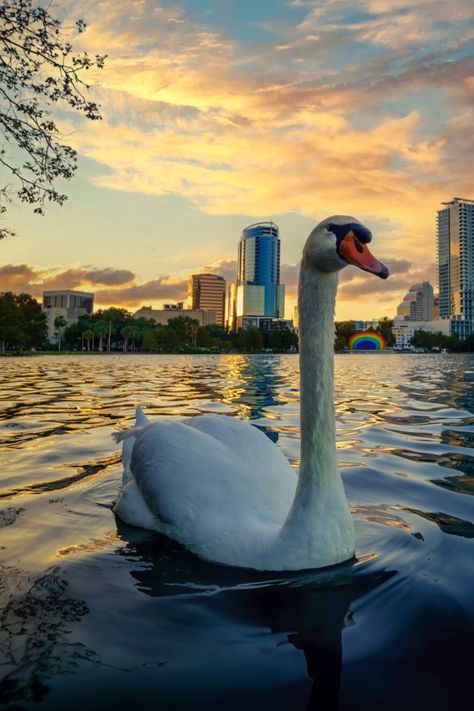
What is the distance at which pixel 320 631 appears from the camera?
2504 millimetres

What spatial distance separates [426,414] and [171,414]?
4.69 metres

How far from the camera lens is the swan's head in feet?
8.59

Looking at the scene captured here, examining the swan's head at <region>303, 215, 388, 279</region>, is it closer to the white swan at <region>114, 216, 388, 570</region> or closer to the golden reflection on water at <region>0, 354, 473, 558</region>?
the white swan at <region>114, 216, 388, 570</region>

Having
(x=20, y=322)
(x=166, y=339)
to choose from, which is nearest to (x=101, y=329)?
(x=166, y=339)

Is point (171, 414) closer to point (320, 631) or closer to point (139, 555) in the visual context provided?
point (139, 555)

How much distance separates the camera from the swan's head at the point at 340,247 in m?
2.62

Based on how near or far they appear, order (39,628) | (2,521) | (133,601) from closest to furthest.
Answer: (39,628) → (133,601) → (2,521)

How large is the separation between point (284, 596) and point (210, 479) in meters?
0.97

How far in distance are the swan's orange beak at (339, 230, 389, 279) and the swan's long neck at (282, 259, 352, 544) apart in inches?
11.8

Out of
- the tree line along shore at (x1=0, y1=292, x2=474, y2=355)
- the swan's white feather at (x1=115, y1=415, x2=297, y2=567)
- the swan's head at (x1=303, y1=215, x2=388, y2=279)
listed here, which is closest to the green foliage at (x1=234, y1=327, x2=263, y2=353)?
the tree line along shore at (x1=0, y1=292, x2=474, y2=355)

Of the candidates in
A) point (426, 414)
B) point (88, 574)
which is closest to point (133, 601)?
point (88, 574)

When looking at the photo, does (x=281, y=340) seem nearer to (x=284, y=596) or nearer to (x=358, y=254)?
(x=284, y=596)

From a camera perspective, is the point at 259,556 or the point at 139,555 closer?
the point at 259,556

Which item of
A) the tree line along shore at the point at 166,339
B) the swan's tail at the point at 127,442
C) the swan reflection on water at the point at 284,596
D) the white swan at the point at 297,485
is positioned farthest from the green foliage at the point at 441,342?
the swan reflection on water at the point at 284,596
